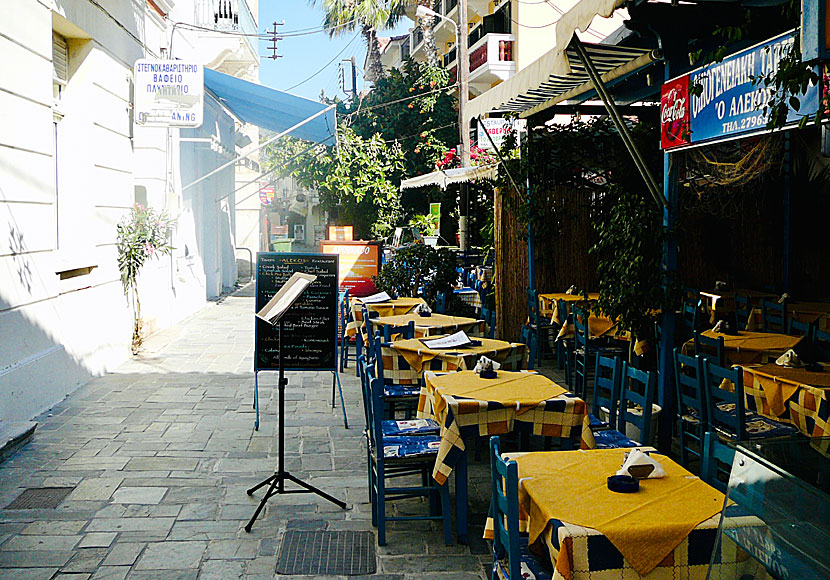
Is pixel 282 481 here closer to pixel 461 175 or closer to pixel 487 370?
pixel 487 370

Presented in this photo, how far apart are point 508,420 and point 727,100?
2659 mm

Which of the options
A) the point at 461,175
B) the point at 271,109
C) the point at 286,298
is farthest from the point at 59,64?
the point at 271,109

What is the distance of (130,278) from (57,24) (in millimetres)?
3454

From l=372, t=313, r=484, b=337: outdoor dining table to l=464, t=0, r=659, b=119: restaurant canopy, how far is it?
2221 mm

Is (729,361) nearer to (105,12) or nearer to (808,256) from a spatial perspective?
(808,256)

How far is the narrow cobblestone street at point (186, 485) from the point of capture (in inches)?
182

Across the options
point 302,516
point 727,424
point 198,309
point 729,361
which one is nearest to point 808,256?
point 729,361

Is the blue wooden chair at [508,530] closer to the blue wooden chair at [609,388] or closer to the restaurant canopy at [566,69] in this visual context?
the blue wooden chair at [609,388]

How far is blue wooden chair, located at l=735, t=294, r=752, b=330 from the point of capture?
9.08m

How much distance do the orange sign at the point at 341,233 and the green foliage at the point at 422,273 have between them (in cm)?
342

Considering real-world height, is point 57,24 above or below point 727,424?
above

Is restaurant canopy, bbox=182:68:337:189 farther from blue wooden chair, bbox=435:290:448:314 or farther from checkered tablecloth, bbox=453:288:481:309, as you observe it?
blue wooden chair, bbox=435:290:448:314

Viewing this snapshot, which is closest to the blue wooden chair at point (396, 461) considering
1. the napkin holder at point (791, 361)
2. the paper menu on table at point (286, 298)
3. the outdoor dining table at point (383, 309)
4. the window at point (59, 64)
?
the paper menu on table at point (286, 298)

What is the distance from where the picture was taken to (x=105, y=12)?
9.82 metres
